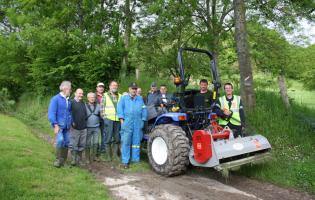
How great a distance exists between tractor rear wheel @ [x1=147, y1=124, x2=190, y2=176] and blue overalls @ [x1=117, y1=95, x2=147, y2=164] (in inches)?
26.9

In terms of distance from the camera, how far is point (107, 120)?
26.3 ft

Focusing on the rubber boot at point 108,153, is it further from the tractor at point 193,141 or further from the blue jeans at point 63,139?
the tractor at point 193,141

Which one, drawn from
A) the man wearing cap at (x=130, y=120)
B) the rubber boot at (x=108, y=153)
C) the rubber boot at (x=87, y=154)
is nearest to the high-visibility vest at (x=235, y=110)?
the man wearing cap at (x=130, y=120)

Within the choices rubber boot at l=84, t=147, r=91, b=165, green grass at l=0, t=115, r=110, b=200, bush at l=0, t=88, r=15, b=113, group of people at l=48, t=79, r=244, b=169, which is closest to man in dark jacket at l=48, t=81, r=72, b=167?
group of people at l=48, t=79, r=244, b=169

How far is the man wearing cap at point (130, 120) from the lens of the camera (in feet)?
24.6

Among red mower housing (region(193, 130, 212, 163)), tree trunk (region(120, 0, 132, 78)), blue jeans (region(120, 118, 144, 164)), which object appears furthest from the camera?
tree trunk (region(120, 0, 132, 78))

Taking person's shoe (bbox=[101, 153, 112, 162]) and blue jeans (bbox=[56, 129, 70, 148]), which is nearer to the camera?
blue jeans (bbox=[56, 129, 70, 148])

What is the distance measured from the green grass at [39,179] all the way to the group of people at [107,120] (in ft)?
1.72

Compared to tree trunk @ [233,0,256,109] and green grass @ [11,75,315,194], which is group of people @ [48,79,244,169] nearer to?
green grass @ [11,75,315,194]

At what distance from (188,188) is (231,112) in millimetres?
1880

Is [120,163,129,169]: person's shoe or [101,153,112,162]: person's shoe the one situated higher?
[101,153,112,162]: person's shoe

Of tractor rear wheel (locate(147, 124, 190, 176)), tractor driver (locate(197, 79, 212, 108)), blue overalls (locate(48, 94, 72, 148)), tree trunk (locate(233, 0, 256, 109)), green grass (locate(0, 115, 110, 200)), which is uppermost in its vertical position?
tree trunk (locate(233, 0, 256, 109))

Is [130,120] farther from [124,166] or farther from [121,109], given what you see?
[124,166]

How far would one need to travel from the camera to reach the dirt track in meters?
5.49
